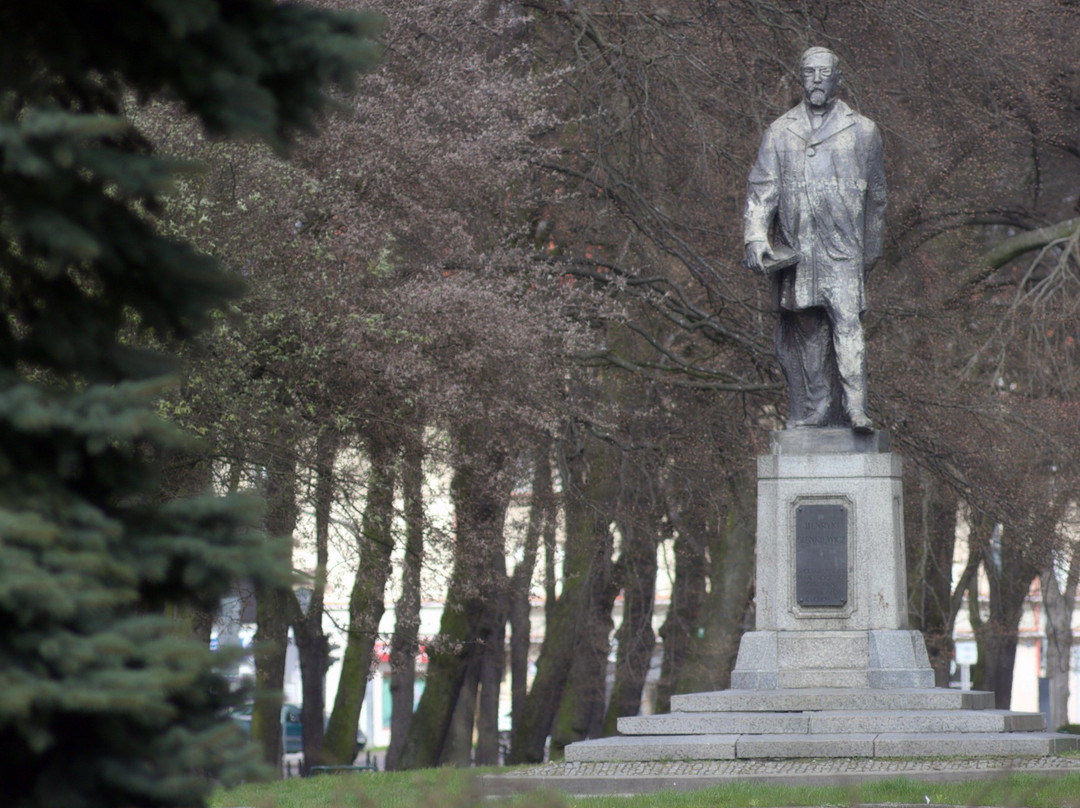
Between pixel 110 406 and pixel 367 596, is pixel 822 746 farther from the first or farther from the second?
pixel 367 596

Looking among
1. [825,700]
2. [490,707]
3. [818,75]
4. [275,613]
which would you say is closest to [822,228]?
[818,75]

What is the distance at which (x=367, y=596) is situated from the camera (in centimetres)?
1781

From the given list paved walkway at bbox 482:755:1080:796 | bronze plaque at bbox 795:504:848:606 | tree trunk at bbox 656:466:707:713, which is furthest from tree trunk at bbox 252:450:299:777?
tree trunk at bbox 656:466:707:713

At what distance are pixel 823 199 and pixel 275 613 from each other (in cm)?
747

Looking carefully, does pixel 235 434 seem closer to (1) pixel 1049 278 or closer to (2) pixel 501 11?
(2) pixel 501 11

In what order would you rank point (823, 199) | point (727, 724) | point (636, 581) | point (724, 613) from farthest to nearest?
1. point (636, 581)
2. point (724, 613)
3. point (823, 199)
4. point (727, 724)

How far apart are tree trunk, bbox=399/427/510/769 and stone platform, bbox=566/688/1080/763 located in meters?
4.37

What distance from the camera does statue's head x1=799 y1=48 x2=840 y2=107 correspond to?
12.8 m

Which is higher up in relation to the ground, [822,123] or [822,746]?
[822,123]

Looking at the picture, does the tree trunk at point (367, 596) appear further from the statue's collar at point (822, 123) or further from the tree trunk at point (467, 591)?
the statue's collar at point (822, 123)

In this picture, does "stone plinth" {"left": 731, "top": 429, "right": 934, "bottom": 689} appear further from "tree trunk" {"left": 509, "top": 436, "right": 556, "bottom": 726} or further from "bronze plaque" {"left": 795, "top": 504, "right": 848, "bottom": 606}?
"tree trunk" {"left": 509, "top": 436, "right": 556, "bottom": 726}

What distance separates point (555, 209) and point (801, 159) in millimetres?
6373

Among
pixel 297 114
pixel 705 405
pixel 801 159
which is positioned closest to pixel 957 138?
pixel 705 405

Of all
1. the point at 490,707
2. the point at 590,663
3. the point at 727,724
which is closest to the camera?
the point at 727,724
